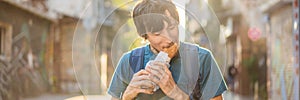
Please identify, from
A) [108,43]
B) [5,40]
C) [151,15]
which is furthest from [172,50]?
[5,40]

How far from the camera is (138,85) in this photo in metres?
2.18

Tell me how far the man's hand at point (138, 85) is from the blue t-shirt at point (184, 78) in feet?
0.08

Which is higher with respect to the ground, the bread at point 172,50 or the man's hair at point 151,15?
the man's hair at point 151,15

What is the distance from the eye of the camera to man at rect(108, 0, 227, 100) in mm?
2143

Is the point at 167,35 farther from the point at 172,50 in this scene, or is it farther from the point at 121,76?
the point at 121,76

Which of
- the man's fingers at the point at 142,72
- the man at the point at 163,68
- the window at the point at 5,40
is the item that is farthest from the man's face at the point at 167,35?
the window at the point at 5,40

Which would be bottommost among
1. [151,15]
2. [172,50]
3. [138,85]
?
[138,85]

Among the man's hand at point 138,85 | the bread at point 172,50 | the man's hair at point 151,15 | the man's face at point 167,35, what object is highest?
the man's hair at point 151,15

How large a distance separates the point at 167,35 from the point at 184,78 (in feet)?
0.73

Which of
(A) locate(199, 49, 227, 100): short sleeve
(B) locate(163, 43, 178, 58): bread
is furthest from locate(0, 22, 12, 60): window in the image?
(A) locate(199, 49, 227, 100): short sleeve

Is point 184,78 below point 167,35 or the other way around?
below

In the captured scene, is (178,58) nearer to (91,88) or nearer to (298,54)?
(91,88)

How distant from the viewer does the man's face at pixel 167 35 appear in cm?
213

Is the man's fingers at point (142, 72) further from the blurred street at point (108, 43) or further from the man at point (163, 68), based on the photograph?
the blurred street at point (108, 43)
